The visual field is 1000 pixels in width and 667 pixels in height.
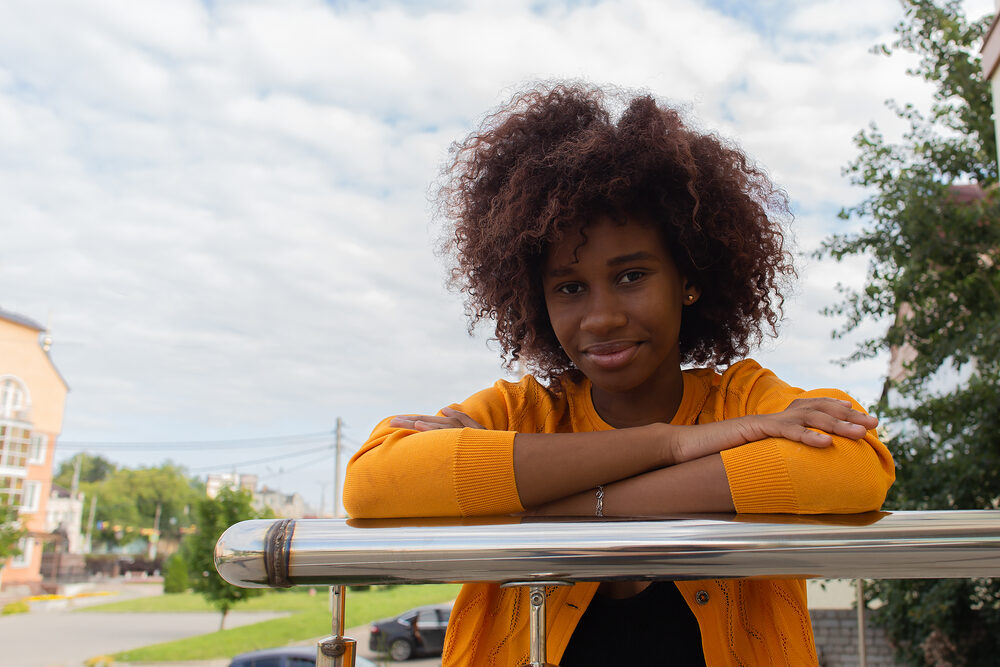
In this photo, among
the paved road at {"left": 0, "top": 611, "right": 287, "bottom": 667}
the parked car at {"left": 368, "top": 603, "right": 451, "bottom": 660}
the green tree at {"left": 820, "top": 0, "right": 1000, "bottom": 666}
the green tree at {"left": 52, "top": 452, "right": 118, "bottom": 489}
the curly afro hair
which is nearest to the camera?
the curly afro hair

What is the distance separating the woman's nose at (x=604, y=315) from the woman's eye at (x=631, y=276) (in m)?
0.06

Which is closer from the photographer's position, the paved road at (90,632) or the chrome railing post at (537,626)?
the chrome railing post at (537,626)

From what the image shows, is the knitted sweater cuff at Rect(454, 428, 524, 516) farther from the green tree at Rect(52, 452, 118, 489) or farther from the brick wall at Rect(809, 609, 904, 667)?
the green tree at Rect(52, 452, 118, 489)

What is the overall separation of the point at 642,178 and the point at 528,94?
416 mm

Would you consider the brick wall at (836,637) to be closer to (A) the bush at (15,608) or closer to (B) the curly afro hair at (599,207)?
(B) the curly afro hair at (599,207)

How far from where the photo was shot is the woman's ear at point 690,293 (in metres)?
1.92

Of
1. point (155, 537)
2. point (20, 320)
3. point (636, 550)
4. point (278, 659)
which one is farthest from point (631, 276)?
point (155, 537)

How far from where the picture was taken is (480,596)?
1.42m

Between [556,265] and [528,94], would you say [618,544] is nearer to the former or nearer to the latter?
[556,265]

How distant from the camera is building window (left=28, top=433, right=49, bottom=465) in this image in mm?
47969

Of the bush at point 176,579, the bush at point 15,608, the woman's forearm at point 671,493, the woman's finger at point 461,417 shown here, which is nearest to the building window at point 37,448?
the bush at point 176,579

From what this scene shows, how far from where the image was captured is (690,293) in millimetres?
1932

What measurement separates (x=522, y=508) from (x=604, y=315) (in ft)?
1.68

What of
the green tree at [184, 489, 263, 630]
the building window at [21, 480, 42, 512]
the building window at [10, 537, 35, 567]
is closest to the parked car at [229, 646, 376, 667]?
the green tree at [184, 489, 263, 630]
